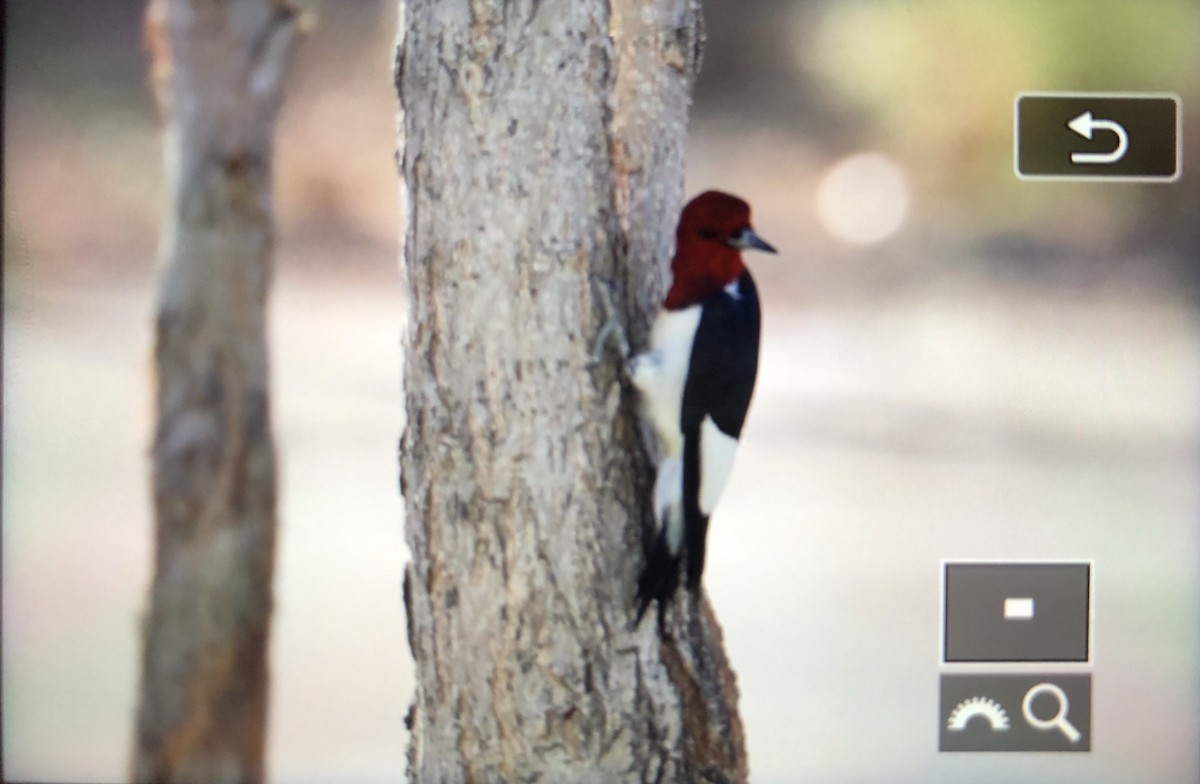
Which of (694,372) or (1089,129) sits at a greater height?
(1089,129)

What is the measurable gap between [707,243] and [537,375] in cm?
35

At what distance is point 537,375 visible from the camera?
69.9 inches

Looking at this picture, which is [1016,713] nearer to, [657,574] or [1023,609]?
[1023,609]

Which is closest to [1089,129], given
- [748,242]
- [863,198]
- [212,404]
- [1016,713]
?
[863,198]

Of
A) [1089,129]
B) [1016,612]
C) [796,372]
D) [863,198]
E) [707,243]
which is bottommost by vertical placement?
[1016,612]

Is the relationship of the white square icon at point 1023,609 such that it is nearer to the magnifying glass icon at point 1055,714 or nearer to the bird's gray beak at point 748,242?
the magnifying glass icon at point 1055,714

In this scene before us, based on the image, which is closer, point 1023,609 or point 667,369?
point 667,369

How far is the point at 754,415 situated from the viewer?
2.23 meters

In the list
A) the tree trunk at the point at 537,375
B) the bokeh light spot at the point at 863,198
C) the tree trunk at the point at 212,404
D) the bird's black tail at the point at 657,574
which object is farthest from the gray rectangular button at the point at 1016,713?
the tree trunk at the point at 212,404

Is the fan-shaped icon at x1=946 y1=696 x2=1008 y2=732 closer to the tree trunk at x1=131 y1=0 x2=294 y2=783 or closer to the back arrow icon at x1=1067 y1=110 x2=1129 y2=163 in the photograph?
the back arrow icon at x1=1067 y1=110 x2=1129 y2=163

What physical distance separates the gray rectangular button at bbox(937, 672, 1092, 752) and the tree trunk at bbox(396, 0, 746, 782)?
665 millimetres

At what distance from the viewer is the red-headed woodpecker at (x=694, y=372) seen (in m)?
1.80

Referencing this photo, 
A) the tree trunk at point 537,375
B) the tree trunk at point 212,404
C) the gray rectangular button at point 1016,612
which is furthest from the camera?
the gray rectangular button at point 1016,612

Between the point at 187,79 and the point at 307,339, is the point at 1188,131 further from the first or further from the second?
the point at 187,79
